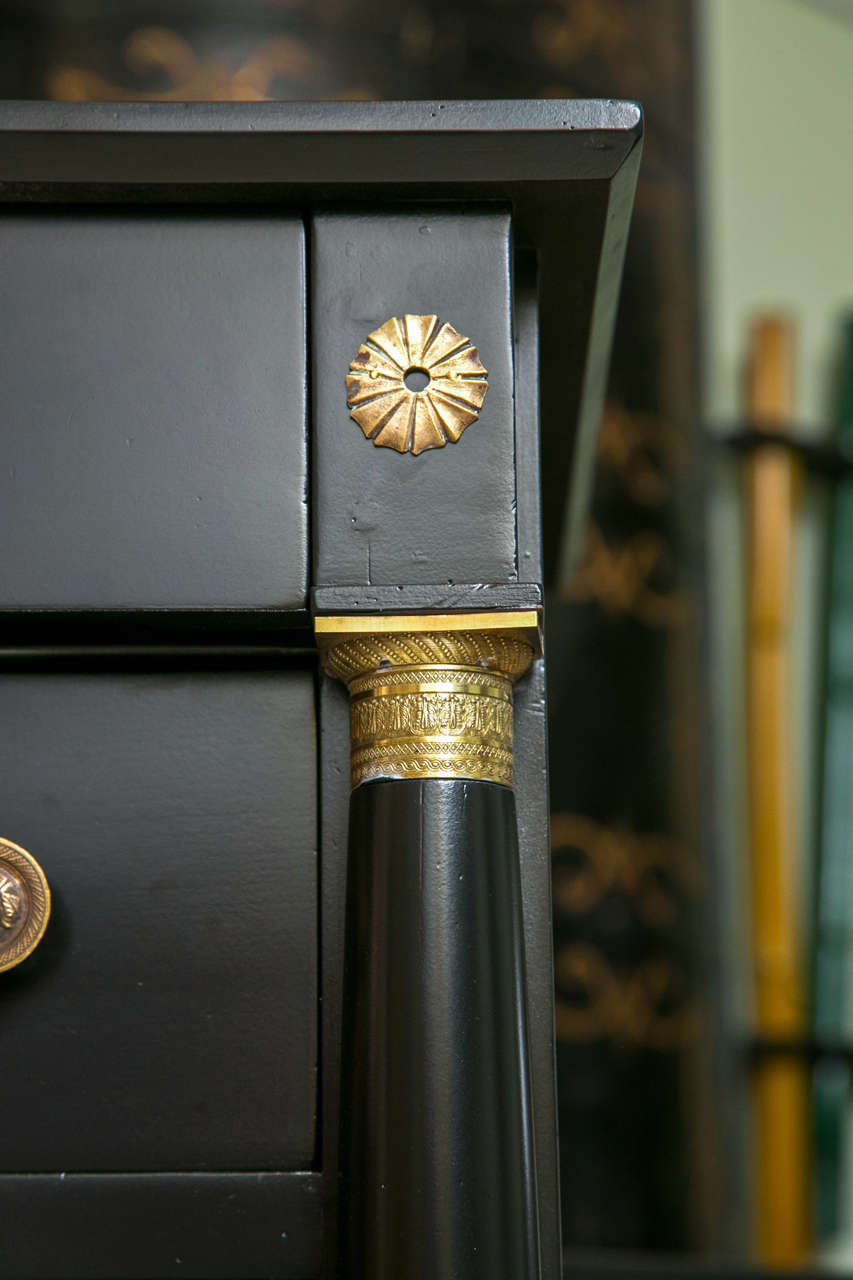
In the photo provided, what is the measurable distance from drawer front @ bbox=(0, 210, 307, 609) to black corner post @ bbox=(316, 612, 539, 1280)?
2.0 inches

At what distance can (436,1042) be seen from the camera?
1.36 feet

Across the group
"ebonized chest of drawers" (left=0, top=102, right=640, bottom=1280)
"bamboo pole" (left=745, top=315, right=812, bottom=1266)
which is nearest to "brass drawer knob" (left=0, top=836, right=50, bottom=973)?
"ebonized chest of drawers" (left=0, top=102, right=640, bottom=1280)

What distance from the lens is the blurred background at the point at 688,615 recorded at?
50.7 inches

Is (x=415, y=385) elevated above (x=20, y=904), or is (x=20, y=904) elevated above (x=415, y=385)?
(x=415, y=385)

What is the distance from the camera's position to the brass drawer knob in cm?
43

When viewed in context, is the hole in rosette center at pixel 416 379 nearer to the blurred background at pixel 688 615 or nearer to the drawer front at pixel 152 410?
the drawer front at pixel 152 410

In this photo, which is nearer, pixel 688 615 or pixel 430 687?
pixel 430 687

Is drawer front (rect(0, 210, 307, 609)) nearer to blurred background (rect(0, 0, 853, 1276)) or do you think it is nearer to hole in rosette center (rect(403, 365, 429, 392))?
hole in rosette center (rect(403, 365, 429, 392))

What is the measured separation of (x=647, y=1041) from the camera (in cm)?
134

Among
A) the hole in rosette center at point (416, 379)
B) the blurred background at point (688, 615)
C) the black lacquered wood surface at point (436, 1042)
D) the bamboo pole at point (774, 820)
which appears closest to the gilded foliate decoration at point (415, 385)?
the hole in rosette center at point (416, 379)

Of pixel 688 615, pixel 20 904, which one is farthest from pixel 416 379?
pixel 688 615

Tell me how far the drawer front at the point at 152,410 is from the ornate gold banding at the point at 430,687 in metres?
0.03

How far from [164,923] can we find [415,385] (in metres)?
0.20

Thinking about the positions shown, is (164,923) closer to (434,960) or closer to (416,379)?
(434,960)
